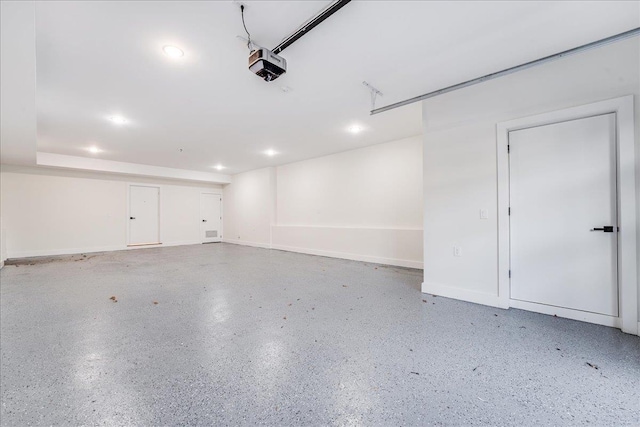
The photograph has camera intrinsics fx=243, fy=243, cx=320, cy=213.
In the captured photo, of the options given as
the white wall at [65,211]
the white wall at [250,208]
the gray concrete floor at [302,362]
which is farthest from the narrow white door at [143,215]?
the gray concrete floor at [302,362]

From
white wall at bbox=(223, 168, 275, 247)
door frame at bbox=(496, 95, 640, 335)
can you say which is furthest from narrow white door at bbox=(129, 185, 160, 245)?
door frame at bbox=(496, 95, 640, 335)

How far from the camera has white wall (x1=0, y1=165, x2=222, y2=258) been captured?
20.4 feet

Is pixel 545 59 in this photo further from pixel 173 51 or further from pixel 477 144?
pixel 173 51

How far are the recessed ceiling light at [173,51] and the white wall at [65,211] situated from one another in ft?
22.3

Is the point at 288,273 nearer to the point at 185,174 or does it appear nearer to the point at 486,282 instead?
the point at 486,282

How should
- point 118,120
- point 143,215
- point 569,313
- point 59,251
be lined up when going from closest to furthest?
1. point 569,313
2. point 118,120
3. point 59,251
4. point 143,215

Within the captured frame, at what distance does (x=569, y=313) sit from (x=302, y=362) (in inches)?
109

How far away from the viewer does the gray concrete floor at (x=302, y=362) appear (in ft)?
4.39

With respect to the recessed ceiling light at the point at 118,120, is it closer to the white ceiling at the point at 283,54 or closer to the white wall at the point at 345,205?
the white ceiling at the point at 283,54

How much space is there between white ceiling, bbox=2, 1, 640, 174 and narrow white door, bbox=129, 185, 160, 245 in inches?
157

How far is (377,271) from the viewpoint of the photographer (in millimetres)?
4656

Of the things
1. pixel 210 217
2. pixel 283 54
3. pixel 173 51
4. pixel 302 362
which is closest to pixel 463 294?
pixel 302 362

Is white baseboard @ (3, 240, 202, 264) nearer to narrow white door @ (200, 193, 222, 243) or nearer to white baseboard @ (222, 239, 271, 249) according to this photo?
narrow white door @ (200, 193, 222, 243)

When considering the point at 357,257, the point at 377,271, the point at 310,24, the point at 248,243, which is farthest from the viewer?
the point at 248,243
